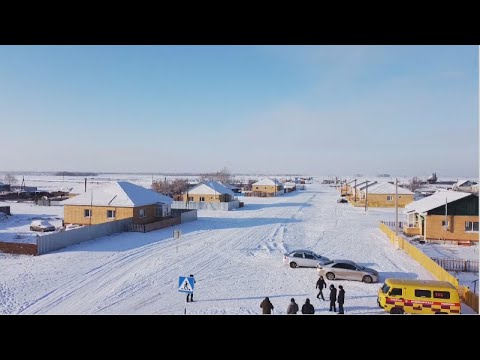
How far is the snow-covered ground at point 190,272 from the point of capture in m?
15.4

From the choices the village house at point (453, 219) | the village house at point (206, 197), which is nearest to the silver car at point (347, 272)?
the village house at point (453, 219)

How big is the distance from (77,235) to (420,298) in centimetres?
2286

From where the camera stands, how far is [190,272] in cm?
2033

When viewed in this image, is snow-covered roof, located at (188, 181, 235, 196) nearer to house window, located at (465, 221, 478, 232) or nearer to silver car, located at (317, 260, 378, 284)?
house window, located at (465, 221, 478, 232)

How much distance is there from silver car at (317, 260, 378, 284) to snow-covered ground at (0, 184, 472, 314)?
45 cm

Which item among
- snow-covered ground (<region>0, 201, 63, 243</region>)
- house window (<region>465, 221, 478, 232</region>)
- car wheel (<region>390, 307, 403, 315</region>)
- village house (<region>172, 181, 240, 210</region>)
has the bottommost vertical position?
car wheel (<region>390, 307, 403, 315</region>)

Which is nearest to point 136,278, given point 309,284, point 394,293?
point 309,284

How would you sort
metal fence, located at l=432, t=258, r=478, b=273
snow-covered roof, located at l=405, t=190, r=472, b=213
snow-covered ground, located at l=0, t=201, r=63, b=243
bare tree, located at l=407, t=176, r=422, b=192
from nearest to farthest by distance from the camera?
metal fence, located at l=432, t=258, r=478, b=273 < snow-covered ground, located at l=0, t=201, r=63, b=243 < snow-covered roof, located at l=405, t=190, r=472, b=213 < bare tree, located at l=407, t=176, r=422, b=192

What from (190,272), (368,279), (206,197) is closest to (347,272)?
(368,279)

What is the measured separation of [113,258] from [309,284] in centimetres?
1210

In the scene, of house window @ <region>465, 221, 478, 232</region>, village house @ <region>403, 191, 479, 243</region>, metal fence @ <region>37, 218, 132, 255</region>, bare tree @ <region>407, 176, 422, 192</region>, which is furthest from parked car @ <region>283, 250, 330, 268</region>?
bare tree @ <region>407, 176, 422, 192</region>

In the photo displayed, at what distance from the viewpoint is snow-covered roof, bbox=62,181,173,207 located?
34.5 metres
